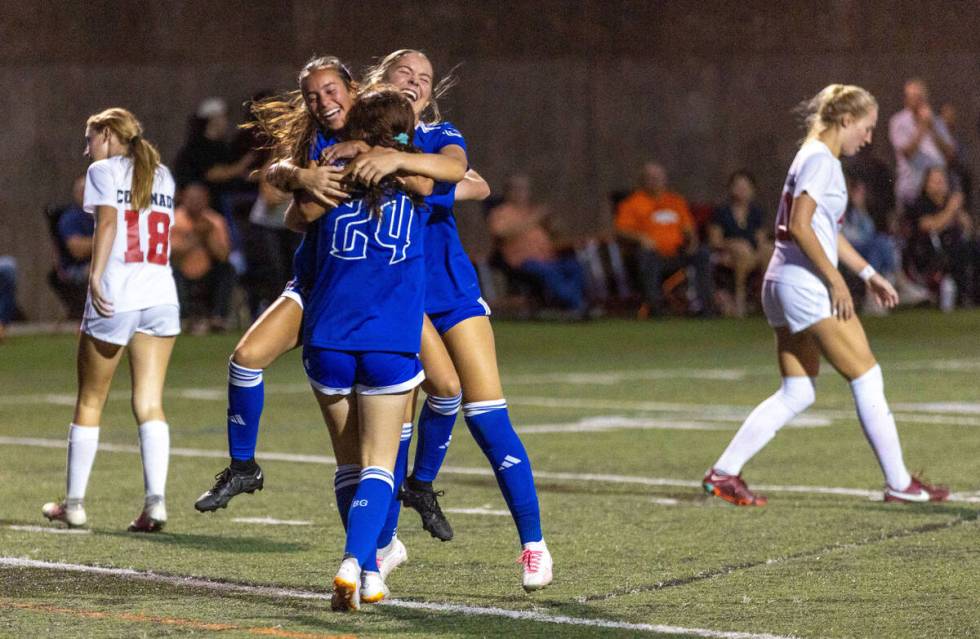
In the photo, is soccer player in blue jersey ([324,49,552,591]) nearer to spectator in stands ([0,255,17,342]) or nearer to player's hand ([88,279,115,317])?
player's hand ([88,279,115,317])

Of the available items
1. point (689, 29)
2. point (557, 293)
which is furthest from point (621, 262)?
point (689, 29)

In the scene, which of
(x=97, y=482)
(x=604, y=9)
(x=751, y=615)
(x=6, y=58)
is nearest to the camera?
(x=751, y=615)

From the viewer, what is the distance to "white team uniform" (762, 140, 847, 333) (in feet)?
29.7

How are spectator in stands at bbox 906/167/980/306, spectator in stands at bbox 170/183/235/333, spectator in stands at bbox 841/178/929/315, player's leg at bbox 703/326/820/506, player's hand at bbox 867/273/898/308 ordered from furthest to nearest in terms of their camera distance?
spectator in stands at bbox 906/167/980/306 → spectator in stands at bbox 841/178/929/315 → spectator in stands at bbox 170/183/235/333 → player's leg at bbox 703/326/820/506 → player's hand at bbox 867/273/898/308

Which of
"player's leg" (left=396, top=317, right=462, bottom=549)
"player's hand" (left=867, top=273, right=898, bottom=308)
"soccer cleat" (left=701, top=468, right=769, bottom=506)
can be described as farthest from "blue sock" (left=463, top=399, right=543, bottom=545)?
"player's hand" (left=867, top=273, right=898, bottom=308)

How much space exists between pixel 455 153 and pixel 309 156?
522mm

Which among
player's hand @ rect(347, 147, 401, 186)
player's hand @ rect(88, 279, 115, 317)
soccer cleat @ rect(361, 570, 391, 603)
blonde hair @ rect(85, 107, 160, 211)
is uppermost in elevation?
player's hand @ rect(347, 147, 401, 186)

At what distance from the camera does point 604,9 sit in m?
26.7

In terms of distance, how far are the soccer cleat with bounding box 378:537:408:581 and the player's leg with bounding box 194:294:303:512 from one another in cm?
64

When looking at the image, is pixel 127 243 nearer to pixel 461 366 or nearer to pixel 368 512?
pixel 461 366

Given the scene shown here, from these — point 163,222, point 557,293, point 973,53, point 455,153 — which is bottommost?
point 557,293

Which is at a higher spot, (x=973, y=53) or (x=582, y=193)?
(x=973, y=53)

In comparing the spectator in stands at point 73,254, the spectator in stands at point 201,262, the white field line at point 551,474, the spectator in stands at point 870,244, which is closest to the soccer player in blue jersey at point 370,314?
the white field line at point 551,474

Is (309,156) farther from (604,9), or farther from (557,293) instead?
(604,9)
